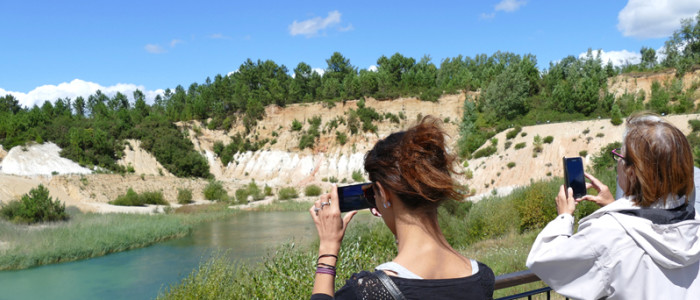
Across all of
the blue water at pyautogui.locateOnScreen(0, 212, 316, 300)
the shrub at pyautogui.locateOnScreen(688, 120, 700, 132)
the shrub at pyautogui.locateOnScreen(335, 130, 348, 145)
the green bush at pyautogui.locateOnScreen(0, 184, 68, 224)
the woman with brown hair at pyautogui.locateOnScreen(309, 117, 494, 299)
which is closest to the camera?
the woman with brown hair at pyautogui.locateOnScreen(309, 117, 494, 299)

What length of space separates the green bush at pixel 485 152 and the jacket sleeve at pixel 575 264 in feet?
113

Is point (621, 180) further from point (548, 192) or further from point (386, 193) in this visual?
point (548, 192)

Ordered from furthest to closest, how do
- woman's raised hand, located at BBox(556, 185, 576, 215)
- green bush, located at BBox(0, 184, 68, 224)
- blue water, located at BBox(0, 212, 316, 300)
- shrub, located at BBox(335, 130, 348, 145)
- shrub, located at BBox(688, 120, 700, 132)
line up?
shrub, located at BBox(335, 130, 348, 145) → shrub, located at BBox(688, 120, 700, 132) → green bush, located at BBox(0, 184, 68, 224) → blue water, located at BBox(0, 212, 316, 300) → woman's raised hand, located at BBox(556, 185, 576, 215)

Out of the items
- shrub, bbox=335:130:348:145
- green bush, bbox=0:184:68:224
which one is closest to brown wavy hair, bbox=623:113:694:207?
green bush, bbox=0:184:68:224

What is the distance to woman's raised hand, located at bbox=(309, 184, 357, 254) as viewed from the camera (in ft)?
5.25

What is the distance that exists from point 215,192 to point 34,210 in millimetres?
16970

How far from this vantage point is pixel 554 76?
4619 cm

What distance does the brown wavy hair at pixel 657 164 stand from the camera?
1.72 m

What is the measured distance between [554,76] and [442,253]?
1933 inches

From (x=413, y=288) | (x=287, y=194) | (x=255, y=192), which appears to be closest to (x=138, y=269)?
(x=413, y=288)

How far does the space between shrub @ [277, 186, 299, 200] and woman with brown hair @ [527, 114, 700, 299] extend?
3793cm

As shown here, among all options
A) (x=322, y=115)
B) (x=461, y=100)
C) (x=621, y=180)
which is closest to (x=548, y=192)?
(x=621, y=180)

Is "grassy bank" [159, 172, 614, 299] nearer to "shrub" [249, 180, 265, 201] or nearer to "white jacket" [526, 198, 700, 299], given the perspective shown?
"white jacket" [526, 198, 700, 299]

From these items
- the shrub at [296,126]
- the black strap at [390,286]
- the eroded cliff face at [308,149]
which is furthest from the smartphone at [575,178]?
the shrub at [296,126]
